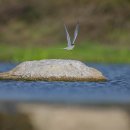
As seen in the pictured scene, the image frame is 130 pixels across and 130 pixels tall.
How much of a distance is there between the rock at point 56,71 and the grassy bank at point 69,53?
1353cm

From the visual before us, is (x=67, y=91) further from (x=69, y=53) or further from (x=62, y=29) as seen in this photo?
(x=62, y=29)

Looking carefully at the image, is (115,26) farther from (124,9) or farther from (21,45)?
(21,45)

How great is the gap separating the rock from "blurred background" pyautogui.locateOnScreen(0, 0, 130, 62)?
1375 centimetres

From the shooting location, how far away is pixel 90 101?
73.0ft

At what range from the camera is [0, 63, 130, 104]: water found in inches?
888

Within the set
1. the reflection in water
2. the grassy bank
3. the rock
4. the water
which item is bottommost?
the reflection in water

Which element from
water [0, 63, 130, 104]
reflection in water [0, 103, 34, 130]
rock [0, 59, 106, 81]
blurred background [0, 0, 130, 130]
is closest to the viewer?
reflection in water [0, 103, 34, 130]

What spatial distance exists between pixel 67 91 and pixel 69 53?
17151 mm

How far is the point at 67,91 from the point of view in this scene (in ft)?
78.7

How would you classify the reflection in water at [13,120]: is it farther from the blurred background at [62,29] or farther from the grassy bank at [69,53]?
the blurred background at [62,29]

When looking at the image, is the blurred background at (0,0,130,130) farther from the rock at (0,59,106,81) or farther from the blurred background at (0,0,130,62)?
the rock at (0,59,106,81)

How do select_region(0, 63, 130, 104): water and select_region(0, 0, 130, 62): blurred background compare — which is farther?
select_region(0, 0, 130, 62): blurred background

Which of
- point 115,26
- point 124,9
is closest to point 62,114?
point 115,26

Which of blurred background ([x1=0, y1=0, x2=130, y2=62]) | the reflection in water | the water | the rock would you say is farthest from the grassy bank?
the reflection in water
